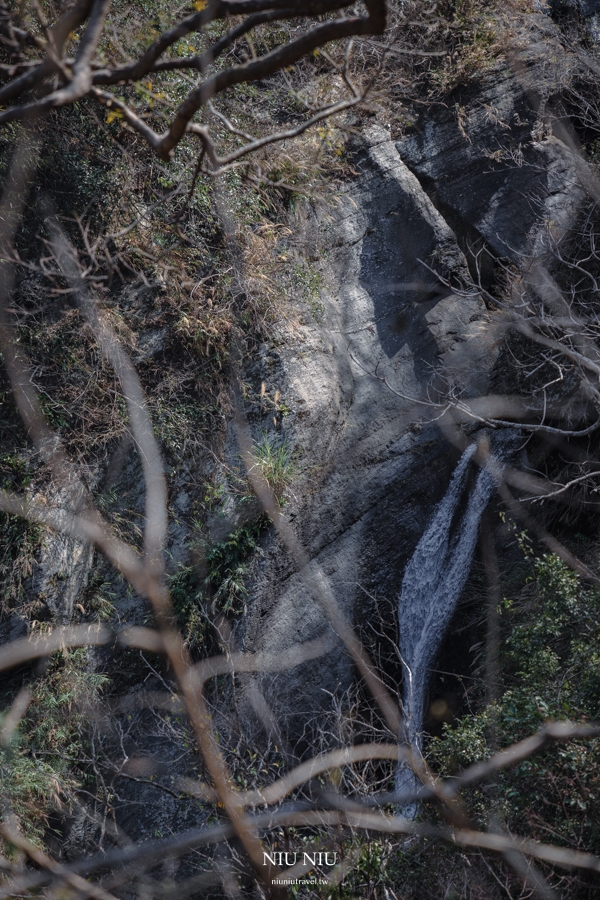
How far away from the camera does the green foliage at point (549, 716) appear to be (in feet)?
15.0

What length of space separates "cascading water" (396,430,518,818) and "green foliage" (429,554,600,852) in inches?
51.6

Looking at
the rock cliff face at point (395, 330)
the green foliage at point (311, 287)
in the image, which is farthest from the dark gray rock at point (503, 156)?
the green foliage at point (311, 287)

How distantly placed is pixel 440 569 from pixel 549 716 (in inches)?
115

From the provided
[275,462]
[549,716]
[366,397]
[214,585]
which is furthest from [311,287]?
[549,716]

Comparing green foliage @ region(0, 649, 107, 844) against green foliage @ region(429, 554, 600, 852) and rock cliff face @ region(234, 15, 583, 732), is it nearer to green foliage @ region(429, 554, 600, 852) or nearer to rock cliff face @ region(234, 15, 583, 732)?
rock cliff face @ region(234, 15, 583, 732)

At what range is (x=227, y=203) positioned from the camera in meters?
8.42

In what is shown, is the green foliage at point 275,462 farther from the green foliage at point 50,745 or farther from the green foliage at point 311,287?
the green foliage at point 50,745

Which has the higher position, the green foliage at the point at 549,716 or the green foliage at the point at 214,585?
the green foliage at the point at 214,585

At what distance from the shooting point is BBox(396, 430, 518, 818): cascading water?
7.50 metres

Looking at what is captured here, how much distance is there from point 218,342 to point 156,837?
5452 millimetres

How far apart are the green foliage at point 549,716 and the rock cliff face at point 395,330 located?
208cm

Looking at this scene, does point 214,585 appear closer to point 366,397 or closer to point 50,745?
point 50,745

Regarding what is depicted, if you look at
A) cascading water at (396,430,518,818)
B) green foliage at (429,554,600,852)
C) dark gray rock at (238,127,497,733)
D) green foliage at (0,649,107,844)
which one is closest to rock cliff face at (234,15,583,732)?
dark gray rock at (238,127,497,733)

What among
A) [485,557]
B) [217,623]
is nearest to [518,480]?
[485,557]
